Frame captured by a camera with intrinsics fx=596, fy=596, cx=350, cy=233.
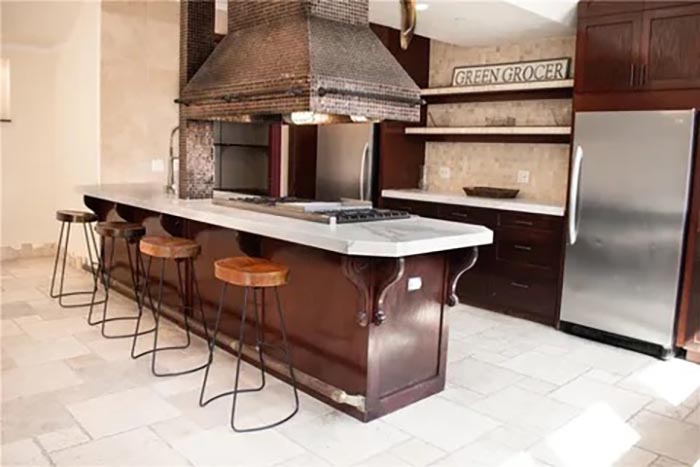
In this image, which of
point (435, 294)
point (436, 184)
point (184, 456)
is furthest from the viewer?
point (436, 184)

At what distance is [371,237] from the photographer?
107 inches

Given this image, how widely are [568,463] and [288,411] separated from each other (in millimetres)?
1335

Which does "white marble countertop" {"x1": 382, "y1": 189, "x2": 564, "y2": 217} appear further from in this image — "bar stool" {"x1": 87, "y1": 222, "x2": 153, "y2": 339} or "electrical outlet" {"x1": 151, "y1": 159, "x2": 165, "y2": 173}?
"bar stool" {"x1": 87, "y1": 222, "x2": 153, "y2": 339}

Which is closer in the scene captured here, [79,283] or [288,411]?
[288,411]

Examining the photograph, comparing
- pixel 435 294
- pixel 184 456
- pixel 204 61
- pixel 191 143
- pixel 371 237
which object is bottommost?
pixel 184 456

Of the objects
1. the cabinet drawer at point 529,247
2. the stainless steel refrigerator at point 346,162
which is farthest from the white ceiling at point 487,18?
the cabinet drawer at point 529,247

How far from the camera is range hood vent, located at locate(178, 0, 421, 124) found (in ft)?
10.8

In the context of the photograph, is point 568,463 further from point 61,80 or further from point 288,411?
point 61,80

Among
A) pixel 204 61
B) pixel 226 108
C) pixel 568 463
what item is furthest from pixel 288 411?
pixel 204 61

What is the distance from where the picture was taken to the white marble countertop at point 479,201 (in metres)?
4.67

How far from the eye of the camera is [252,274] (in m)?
2.83

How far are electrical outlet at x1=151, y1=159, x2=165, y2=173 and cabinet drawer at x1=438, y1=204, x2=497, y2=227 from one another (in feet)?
9.35

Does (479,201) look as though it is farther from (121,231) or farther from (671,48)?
(121,231)

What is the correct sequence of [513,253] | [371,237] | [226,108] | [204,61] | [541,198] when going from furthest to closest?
1. [541,198]
2. [513,253]
3. [204,61]
4. [226,108]
5. [371,237]
